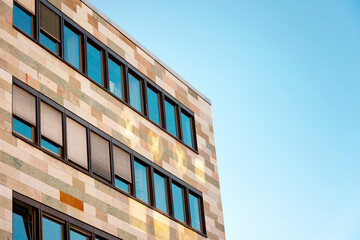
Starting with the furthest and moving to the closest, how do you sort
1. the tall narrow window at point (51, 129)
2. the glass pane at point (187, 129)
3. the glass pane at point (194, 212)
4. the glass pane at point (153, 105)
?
the glass pane at point (187, 129) → the glass pane at point (194, 212) → the glass pane at point (153, 105) → the tall narrow window at point (51, 129)

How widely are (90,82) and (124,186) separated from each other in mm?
4576

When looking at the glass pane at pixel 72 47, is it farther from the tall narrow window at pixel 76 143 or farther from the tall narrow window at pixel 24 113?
the tall narrow window at pixel 24 113

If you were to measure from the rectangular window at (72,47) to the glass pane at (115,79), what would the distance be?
88.2 inches

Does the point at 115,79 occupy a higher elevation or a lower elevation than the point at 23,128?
higher

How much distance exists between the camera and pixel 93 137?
105 ft

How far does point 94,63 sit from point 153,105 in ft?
14.5

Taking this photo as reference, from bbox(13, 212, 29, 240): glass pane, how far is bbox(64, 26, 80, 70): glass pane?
796cm

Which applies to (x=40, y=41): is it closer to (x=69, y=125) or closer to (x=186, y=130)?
(x=69, y=125)

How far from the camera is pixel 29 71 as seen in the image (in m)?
29.2

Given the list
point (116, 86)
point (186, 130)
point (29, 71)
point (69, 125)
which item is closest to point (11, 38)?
point (29, 71)

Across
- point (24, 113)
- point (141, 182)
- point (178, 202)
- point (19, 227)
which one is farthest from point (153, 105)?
point (19, 227)

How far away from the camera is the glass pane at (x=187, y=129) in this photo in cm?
3909

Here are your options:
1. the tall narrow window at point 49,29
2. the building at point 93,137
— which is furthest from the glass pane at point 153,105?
the tall narrow window at point 49,29

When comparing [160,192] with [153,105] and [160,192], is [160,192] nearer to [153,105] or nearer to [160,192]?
[160,192]
